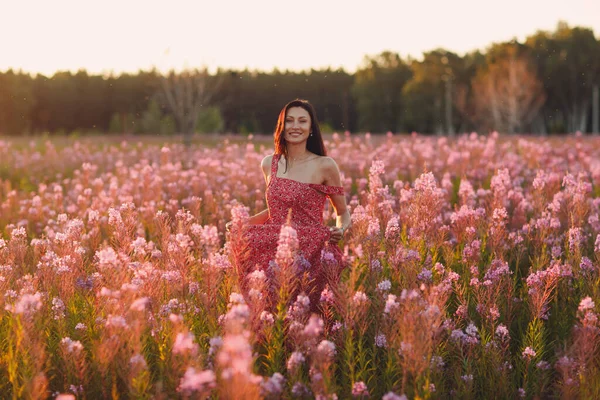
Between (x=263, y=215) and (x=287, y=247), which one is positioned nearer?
(x=287, y=247)

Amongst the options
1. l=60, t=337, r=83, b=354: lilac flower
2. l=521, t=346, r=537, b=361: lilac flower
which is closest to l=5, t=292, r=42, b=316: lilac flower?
l=60, t=337, r=83, b=354: lilac flower

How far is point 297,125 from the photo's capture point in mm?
4305

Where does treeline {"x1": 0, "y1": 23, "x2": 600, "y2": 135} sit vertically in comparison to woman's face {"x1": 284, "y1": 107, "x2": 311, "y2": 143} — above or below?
above

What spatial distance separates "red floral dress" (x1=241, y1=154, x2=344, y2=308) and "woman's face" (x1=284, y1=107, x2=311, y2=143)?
34cm

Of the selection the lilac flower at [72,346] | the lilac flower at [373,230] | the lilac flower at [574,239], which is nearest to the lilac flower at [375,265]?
the lilac flower at [373,230]

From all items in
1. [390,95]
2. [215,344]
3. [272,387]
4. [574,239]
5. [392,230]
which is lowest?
[272,387]

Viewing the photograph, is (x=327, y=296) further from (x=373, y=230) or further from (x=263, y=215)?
(x=263, y=215)

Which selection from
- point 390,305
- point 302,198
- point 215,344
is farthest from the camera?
point 302,198

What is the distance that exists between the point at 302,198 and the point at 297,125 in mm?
560

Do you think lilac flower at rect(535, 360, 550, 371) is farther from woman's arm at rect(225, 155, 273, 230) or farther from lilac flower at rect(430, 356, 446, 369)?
woman's arm at rect(225, 155, 273, 230)

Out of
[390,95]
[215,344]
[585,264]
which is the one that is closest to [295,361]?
[215,344]

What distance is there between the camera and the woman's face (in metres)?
4.31

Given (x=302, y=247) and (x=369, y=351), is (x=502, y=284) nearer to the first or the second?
(x=369, y=351)

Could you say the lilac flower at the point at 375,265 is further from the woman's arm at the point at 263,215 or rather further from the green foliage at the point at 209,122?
the green foliage at the point at 209,122
